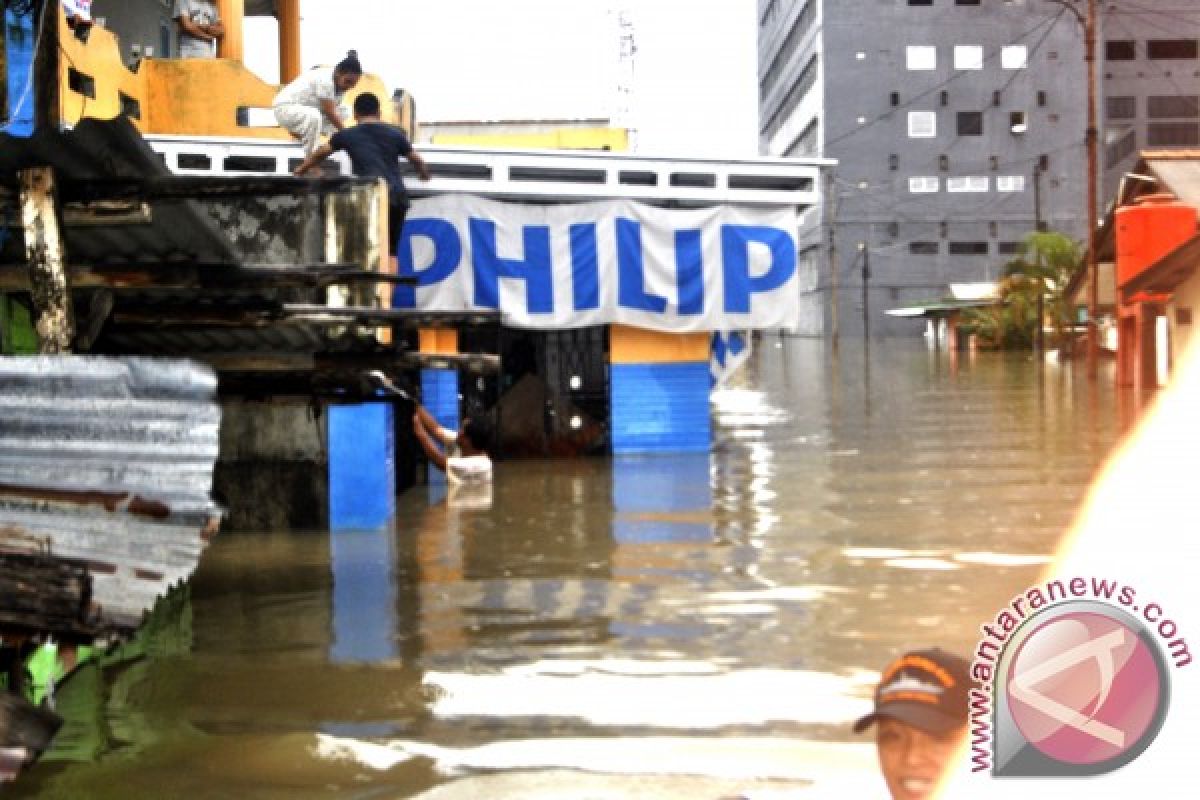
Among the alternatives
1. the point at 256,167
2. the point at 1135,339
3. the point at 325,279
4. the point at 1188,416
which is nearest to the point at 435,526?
the point at 256,167

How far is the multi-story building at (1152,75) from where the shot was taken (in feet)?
278

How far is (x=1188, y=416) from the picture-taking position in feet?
74.0

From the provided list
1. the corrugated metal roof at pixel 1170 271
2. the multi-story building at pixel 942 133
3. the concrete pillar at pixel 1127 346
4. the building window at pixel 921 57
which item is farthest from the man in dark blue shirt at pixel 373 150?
the building window at pixel 921 57

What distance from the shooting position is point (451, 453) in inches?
692

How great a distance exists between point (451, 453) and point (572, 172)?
394 cm

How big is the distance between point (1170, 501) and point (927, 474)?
4.55 m

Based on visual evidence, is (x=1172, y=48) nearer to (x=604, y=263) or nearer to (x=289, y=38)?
(x=289, y=38)

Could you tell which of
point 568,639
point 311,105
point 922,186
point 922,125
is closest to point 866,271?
point 922,186

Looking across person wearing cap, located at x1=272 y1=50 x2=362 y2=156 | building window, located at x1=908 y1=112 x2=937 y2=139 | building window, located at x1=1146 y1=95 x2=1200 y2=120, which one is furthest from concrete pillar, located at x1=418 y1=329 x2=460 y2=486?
building window, located at x1=1146 y1=95 x2=1200 y2=120

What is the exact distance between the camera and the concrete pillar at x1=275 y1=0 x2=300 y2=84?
28.2 meters

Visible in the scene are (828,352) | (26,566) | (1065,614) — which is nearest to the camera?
(1065,614)

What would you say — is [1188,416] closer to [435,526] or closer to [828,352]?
[435,526]

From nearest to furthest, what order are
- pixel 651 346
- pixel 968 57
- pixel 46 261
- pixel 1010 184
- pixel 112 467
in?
1. pixel 112 467
2. pixel 46 261
3. pixel 651 346
4. pixel 1010 184
5. pixel 968 57

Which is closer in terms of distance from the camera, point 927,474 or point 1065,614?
point 1065,614
